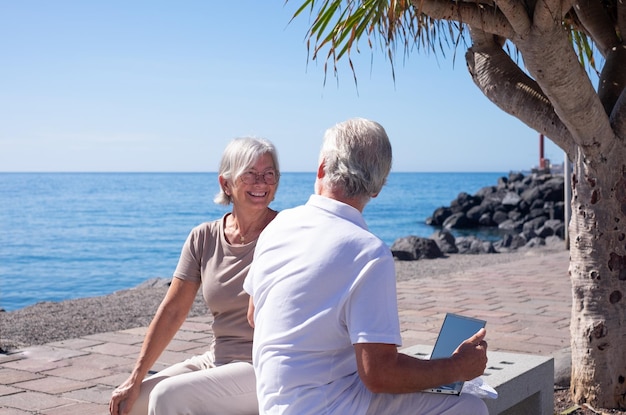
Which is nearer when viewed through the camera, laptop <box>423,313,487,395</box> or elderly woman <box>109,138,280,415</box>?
laptop <box>423,313,487,395</box>

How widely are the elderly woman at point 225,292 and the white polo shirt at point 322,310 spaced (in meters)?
0.60

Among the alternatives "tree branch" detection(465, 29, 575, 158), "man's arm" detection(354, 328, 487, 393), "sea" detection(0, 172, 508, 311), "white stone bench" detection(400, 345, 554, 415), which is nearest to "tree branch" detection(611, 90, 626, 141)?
"tree branch" detection(465, 29, 575, 158)

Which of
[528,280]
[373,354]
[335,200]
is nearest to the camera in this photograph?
[373,354]

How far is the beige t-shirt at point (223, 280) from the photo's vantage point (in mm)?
3223

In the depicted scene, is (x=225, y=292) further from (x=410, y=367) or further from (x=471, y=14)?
(x=471, y=14)

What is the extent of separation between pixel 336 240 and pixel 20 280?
73.8 feet

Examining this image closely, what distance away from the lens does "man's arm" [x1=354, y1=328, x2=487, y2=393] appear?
7.21 feet

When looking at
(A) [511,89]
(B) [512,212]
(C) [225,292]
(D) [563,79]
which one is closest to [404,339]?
(A) [511,89]

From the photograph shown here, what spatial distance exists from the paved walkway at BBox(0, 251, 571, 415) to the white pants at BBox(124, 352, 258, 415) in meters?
1.47

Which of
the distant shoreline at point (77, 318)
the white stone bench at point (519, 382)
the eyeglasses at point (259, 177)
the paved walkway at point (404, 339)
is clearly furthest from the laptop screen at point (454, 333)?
the distant shoreline at point (77, 318)

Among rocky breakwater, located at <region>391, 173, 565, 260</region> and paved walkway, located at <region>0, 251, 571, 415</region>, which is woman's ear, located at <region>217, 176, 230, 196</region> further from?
rocky breakwater, located at <region>391, 173, 565, 260</region>

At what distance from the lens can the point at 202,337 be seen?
6461mm

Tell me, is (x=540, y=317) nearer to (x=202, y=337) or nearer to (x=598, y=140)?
(x=202, y=337)

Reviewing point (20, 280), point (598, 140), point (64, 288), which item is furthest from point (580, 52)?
point (20, 280)
